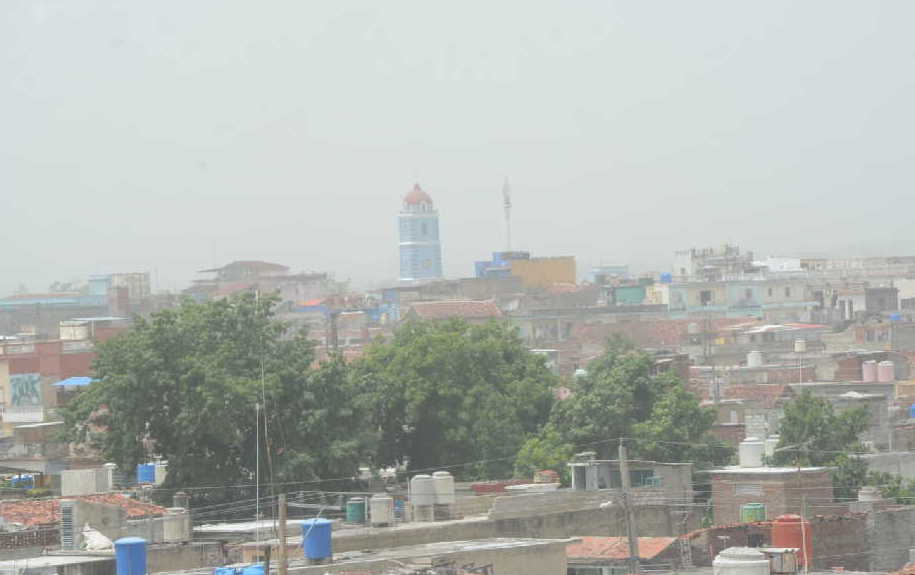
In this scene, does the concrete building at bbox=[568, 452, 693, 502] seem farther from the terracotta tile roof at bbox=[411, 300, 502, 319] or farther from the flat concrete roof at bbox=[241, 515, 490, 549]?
the terracotta tile roof at bbox=[411, 300, 502, 319]

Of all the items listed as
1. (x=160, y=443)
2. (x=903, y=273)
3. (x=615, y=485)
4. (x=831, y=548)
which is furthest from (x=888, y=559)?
(x=903, y=273)

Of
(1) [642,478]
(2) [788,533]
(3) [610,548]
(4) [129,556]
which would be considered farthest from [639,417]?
(4) [129,556]

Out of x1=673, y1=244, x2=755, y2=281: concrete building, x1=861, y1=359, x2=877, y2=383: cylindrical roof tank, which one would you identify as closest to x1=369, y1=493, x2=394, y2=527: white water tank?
x1=861, y1=359, x2=877, y2=383: cylindrical roof tank

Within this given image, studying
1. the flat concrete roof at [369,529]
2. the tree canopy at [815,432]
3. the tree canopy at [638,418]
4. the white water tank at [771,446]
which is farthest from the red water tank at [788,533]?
the tree canopy at [638,418]

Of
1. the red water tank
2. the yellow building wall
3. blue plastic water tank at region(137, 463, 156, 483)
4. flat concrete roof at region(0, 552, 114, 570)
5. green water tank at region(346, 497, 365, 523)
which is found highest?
the yellow building wall

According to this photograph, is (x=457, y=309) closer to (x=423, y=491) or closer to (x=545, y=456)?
(x=545, y=456)

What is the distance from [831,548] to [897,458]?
1140cm

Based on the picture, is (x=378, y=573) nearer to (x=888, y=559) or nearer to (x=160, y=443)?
(x=888, y=559)

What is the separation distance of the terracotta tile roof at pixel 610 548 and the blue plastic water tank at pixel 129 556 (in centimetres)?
559

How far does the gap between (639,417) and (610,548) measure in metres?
15.0

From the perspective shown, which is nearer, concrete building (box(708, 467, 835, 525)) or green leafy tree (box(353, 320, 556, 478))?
concrete building (box(708, 467, 835, 525))

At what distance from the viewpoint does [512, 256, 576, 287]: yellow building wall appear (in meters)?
116

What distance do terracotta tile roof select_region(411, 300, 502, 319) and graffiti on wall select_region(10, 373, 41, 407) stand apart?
36629 mm

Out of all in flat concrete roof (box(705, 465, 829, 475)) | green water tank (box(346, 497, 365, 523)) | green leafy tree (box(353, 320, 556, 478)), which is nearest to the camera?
green water tank (box(346, 497, 365, 523))
